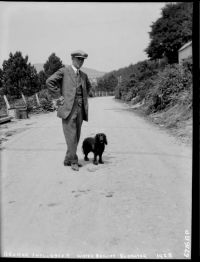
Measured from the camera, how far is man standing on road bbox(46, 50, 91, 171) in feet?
20.3

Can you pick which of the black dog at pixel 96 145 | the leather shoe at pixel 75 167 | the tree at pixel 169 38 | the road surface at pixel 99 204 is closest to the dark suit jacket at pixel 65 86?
the black dog at pixel 96 145

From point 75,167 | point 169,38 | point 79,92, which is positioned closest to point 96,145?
point 75,167

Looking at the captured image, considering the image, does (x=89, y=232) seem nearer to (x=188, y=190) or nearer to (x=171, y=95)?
(x=188, y=190)

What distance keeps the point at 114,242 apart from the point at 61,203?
1.31m

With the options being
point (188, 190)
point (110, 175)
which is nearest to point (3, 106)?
point (110, 175)

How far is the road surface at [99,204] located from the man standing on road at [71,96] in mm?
606

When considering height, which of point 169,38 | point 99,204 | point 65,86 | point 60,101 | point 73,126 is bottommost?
point 99,204

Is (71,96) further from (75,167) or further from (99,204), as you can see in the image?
(99,204)

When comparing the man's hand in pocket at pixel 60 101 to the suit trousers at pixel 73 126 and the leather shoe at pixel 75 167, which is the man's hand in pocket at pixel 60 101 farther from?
the leather shoe at pixel 75 167

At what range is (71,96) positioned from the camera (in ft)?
20.3

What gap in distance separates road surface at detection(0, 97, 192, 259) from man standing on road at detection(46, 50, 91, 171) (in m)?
0.61

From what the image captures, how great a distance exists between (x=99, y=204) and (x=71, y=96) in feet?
6.96

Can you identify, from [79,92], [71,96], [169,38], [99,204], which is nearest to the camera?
[99,204]

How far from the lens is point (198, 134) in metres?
3.53
